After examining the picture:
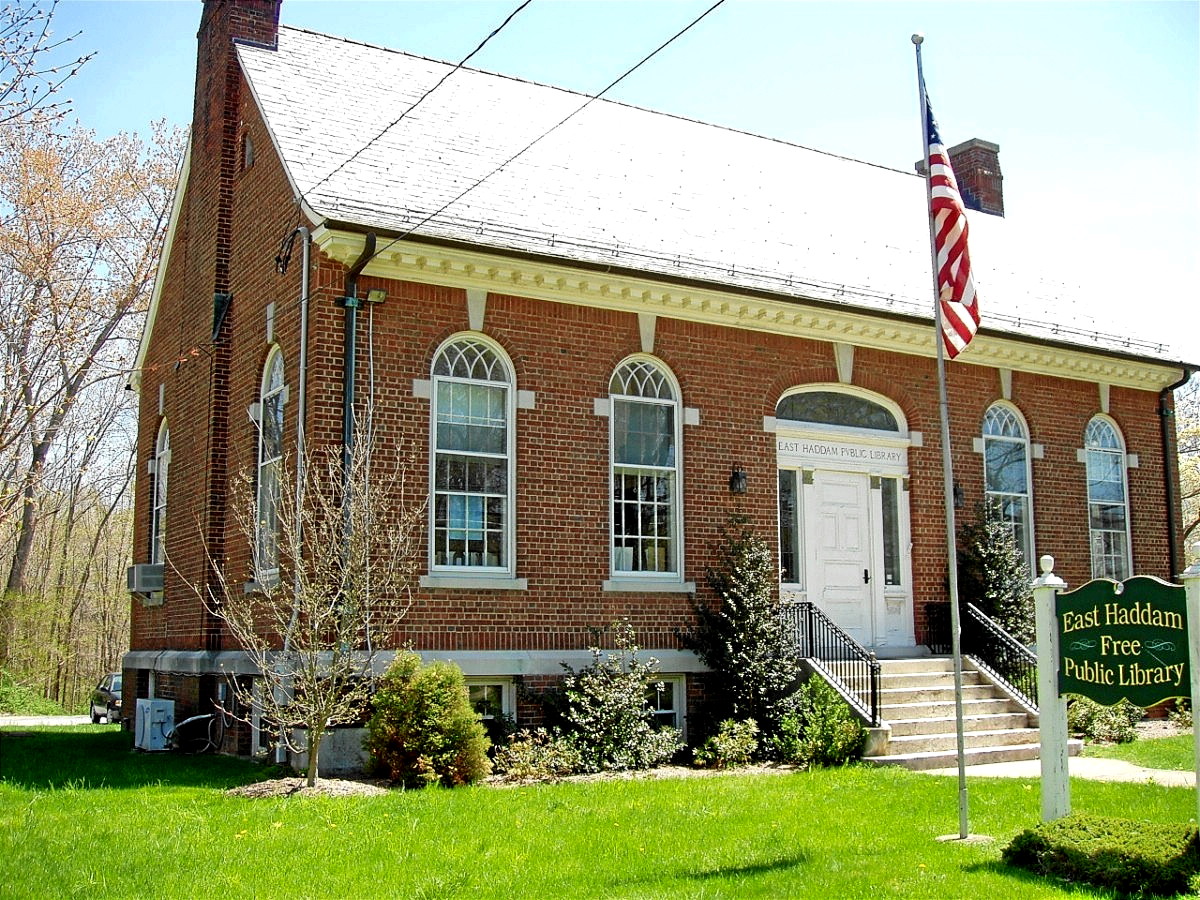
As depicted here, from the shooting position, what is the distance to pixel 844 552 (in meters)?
16.4

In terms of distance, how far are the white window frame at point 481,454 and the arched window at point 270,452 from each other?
1851 millimetres

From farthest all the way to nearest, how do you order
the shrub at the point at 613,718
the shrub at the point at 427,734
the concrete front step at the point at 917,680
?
1. the concrete front step at the point at 917,680
2. the shrub at the point at 613,718
3. the shrub at the point at 427,734

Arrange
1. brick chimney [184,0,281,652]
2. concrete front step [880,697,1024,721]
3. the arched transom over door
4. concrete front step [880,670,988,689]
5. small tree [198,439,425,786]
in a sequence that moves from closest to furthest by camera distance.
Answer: small tree [198,439,425,786]
concrete front step [880,697,1024,721]
concrete front step [880,670,988,689]
brick chimney [184,0,281,652]
the arched transom over door

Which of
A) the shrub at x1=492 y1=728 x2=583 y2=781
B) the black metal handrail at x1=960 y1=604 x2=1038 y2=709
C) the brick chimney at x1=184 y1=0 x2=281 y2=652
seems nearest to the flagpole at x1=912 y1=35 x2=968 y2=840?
the shrub at x1=492 y1=728 x2=583 y2=781

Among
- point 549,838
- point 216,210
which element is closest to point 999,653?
point 549,838

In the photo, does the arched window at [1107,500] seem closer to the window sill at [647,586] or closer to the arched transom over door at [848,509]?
the arched transom over door at [848,509]

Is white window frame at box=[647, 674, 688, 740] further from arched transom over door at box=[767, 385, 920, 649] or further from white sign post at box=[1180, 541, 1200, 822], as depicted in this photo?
white sign post at box=[1180, 541, 1200, 822]

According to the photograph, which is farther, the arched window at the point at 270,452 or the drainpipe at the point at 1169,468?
the drainpipe at the point at 1169,468

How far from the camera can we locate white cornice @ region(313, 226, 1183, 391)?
525 inches

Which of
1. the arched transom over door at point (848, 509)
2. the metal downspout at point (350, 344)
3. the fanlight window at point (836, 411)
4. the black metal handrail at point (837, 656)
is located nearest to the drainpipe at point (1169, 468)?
the arched transom over door at point (848, 509)

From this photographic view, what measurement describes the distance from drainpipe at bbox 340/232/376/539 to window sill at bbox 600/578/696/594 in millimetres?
3411

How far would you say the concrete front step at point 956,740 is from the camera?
43.2 feet

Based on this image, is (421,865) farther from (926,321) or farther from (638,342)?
(926,321)

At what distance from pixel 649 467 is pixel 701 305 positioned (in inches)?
84.8
